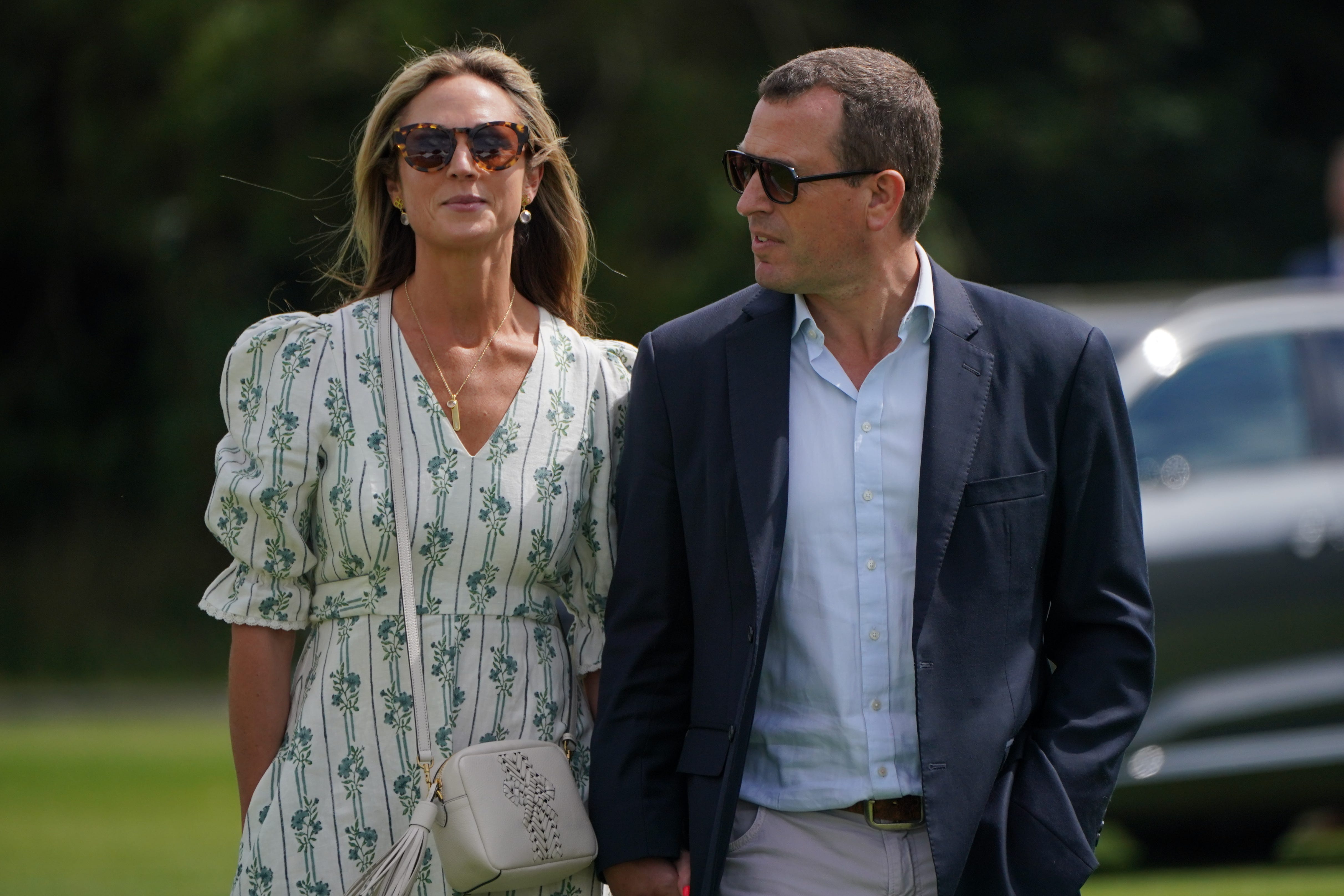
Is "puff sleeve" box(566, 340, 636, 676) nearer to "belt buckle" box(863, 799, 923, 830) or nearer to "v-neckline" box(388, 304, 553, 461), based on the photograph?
"v-neckline" box(388, 304, 553, 461)

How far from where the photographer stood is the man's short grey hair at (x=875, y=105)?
10.5 ft

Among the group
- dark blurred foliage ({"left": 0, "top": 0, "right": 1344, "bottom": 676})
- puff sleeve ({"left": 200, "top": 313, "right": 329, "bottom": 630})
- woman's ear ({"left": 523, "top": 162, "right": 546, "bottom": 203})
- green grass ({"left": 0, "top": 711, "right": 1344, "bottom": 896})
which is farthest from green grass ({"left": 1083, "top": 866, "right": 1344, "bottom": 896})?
dark blurred foliage ({"left": 0, "top": 0, "right": 1344, "bottom": 676})

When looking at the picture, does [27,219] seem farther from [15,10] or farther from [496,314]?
[496,314]

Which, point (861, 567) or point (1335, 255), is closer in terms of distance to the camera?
point (861, 567)

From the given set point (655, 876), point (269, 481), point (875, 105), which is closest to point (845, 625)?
point (655, 876)

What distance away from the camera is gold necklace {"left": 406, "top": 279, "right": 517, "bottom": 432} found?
3305 mm

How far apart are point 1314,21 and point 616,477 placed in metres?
17.4

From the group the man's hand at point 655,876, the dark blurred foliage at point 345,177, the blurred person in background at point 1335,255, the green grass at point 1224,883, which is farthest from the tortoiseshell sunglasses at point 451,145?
the dark blurred foliage at point 345,177

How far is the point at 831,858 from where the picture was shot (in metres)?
3.02

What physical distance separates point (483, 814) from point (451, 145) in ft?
4.16

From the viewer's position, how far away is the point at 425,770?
122 inches

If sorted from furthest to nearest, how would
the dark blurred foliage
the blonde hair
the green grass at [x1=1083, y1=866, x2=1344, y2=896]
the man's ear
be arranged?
1. the dark blurred foliage
2. the green grass at [x1=1083, y1=866, x2=1344, y2=896]
3. the blonde hair
4. the man's ear

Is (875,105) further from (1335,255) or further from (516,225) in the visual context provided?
(1335,255)

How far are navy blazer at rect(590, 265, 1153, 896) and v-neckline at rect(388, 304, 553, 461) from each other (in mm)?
258
